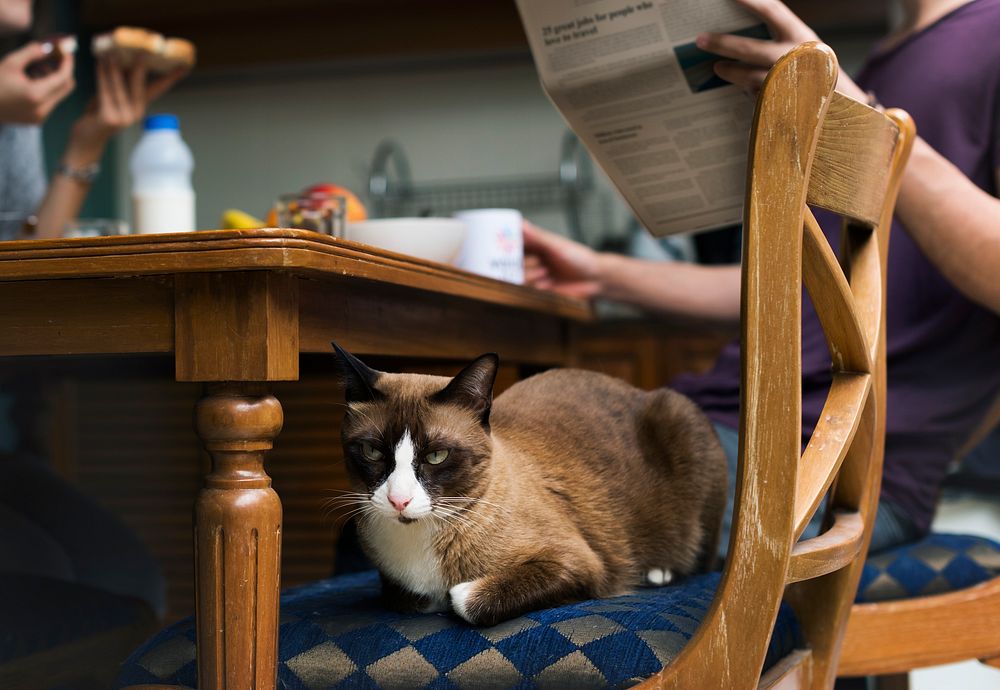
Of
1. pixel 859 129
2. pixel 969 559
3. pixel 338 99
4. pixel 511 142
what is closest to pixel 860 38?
pixel 511 142

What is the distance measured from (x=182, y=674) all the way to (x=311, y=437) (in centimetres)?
244

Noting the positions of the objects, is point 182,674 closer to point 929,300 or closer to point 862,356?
point 862,356

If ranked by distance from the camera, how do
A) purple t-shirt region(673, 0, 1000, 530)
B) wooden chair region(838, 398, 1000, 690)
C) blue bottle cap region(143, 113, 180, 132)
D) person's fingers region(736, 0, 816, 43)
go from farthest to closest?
blue bottle cap region(143, 113, 180, 132) → purple t-shirt region(673, 0, 1000, 530) → wooden chair region(838, 398, 1000, 690) → person's fingers region(736, 0, 816, 43)

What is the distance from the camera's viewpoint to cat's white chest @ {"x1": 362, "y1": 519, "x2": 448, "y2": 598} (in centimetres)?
95

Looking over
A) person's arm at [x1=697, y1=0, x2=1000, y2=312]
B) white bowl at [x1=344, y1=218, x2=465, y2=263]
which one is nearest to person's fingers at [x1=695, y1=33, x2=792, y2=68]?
person's arm at [x1=697, y1=0, x2=1000, y2=312]

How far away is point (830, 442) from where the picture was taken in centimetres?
94

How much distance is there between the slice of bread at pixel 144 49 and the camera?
175cm

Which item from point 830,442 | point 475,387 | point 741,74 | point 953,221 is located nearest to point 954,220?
point 953,221

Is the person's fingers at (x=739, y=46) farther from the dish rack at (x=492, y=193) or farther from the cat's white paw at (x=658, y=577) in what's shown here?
the dish rack at (x=492, y=193)

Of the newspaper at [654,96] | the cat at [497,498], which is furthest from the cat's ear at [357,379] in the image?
the newspaper at [654,96]

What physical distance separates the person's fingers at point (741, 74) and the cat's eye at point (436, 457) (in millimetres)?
525

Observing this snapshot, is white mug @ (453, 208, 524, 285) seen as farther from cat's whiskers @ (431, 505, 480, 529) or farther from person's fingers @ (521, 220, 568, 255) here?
cat's whiskers @ (431, 505, 480, 529)

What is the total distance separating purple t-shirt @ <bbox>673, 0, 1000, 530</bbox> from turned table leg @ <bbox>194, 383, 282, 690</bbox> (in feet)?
2.73

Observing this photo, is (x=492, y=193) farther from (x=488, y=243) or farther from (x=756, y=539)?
(x=756, y=539)
